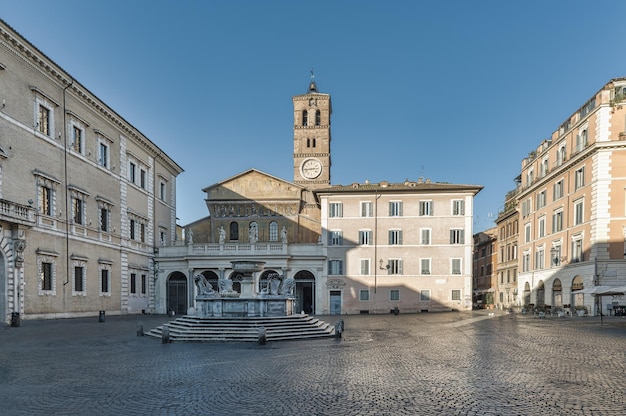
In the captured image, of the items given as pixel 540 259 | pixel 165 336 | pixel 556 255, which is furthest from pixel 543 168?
pixel 165 336

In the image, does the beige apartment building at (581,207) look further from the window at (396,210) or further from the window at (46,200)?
the window at (46,200)

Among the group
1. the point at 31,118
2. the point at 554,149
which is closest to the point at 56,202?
the point at 31,118

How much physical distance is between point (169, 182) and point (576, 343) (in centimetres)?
4089

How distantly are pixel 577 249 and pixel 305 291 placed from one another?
22.8 metres

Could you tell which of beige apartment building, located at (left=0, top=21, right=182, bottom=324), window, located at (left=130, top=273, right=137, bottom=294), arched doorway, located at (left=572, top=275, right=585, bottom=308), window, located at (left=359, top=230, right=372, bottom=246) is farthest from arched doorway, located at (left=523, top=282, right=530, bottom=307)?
window, located at (left=130, top=273, right=137, bottom=294)

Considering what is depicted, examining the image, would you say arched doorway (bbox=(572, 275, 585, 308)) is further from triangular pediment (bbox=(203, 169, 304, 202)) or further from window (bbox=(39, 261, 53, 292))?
window (bbox=(39, 261, 53, 292))

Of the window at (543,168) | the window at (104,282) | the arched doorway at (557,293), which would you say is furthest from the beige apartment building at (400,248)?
the window at (104,282)

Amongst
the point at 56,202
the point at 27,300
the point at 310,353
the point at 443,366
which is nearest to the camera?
the point at 443,366

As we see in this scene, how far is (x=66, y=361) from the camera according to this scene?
483 inches

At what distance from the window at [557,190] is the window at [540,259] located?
5.04 meters

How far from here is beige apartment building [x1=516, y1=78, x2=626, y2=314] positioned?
3061 cm

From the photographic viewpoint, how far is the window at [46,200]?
2691 cm

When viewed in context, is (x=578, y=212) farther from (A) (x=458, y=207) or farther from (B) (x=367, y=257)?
(B) (x=367, y=257)

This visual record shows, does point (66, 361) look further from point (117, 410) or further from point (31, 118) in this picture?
point (31, 118)
